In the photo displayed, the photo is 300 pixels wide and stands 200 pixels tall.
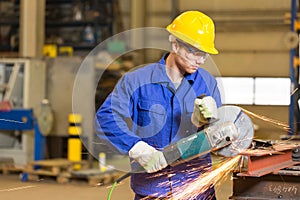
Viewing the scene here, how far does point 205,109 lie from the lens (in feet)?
8.43

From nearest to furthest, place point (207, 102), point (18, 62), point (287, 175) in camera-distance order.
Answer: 1. point (207, 102)
2. point (287, 175)
3. point (18, 62)

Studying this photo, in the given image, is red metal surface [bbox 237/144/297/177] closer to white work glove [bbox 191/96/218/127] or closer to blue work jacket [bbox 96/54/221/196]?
white work glove [bbox 191/96/218/127]

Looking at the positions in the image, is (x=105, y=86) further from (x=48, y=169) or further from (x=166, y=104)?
(x=166, y=104)

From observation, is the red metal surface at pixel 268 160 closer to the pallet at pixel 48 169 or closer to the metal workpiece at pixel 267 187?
the metal workpiece at pixel 267 187

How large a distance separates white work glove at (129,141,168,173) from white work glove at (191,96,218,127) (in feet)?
0.84

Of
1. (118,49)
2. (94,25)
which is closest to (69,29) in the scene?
(94,25)

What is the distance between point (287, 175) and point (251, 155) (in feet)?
0.91

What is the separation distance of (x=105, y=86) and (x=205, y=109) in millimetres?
5992

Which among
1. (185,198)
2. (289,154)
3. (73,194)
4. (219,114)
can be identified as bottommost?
(73,194)

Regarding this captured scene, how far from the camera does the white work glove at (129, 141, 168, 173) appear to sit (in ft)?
8.87

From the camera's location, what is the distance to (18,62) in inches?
311

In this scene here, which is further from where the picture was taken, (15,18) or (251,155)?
(15,18)

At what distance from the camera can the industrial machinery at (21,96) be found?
7.71 meters

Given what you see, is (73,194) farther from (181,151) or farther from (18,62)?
(181,151)
